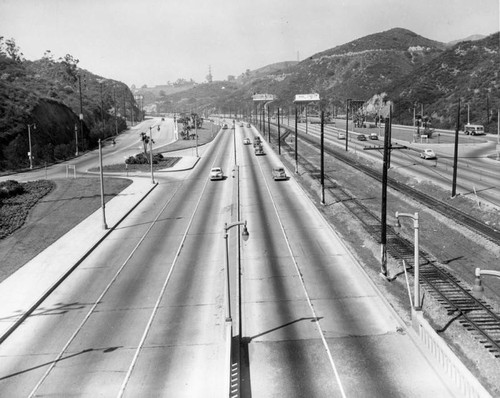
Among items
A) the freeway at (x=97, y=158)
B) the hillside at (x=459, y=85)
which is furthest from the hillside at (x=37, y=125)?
the hillside at (x=459, y=85)

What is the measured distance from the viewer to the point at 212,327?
2384 centimetres

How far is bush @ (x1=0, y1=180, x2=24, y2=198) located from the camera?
55000 mm

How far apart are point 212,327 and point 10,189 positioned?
41.8 meters

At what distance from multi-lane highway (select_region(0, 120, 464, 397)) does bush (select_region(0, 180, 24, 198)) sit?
21973 mm

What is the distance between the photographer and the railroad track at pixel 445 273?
23172 millimetres

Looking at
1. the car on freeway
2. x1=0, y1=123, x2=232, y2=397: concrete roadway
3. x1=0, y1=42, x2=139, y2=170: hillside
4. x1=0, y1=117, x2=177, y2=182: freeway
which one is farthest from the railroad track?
x1=0, y1=42, x2=139, y2=170: hillside

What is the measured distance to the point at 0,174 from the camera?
73750mm

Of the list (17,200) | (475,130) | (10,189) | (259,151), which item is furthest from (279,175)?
(475,130)

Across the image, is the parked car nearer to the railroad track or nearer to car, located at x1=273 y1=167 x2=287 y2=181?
the railroad track

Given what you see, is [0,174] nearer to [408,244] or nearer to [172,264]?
[172,264]

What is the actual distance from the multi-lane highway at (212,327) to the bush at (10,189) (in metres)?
22.0

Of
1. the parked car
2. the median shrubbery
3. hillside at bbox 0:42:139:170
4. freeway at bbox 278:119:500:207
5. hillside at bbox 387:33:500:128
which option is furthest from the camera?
hillside at bbox 387:33:500:128

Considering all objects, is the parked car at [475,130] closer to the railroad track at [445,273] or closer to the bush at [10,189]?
the railroad track at [445,273]

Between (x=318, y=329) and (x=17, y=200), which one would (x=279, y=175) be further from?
(x=318, y=329)
